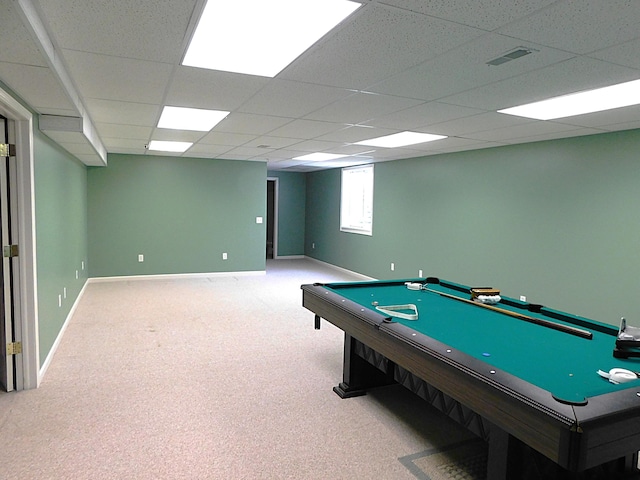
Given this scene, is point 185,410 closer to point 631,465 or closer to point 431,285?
point 431,285

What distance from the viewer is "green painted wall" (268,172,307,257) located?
34.1ft

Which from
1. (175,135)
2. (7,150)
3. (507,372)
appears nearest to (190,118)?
(175,135)

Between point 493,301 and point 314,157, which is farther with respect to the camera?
point 314,157

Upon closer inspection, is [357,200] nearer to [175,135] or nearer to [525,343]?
[175,135]

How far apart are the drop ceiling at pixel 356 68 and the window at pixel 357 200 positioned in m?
4.00

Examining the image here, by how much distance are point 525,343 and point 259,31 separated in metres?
2.01

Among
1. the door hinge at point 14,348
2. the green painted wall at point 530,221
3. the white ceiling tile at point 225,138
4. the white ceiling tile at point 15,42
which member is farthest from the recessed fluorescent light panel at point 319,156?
the white ceiling tile at point 15,42

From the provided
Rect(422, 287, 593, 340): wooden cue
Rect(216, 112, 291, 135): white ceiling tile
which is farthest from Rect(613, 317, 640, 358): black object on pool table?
Rect(216, 112, 291, 135): white ceiling tile

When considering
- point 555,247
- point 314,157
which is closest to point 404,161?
point 314,157

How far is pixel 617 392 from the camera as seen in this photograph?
152 cm

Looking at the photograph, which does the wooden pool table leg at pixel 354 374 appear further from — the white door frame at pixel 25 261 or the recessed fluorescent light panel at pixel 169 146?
the recessed fluorescent light panel at pixel 169 146

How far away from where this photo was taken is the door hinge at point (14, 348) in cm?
305

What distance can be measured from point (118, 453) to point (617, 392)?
7.85ft

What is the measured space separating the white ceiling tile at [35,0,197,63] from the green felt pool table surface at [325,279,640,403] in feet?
6.18
